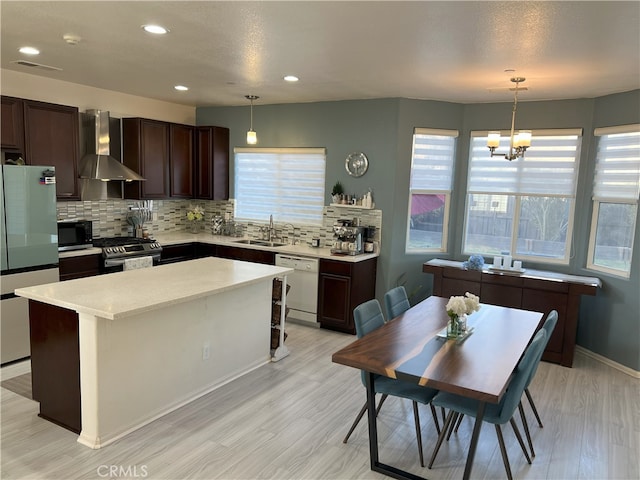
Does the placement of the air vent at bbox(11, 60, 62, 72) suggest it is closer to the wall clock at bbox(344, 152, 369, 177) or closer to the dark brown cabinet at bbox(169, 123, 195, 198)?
the dark brown cabinet at bbox(169, 123, 195, 198)

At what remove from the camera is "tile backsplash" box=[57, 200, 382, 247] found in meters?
5.58

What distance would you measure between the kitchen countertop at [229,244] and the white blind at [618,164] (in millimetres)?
Answer: 2468

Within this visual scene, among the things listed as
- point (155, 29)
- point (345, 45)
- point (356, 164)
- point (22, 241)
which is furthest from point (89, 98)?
point (345, 45)

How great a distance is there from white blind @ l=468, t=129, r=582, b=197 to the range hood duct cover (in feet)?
13.2

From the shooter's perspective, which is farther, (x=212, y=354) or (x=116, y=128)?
(x=116, y=128)

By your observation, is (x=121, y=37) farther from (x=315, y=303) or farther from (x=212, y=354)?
(x=315, y=303)

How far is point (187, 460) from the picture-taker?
2885 millimetres

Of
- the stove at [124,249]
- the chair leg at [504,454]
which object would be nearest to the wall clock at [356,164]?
the stove at [124,249]

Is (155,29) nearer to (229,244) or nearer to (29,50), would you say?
(29,50)

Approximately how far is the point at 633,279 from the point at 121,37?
489cm

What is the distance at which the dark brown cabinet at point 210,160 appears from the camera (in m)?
6.44

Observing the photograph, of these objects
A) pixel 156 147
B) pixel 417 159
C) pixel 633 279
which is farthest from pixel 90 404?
pixel 633 279

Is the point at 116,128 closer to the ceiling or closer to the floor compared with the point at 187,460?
closer to the ceiling

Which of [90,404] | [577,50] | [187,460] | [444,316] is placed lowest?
[187,460]
